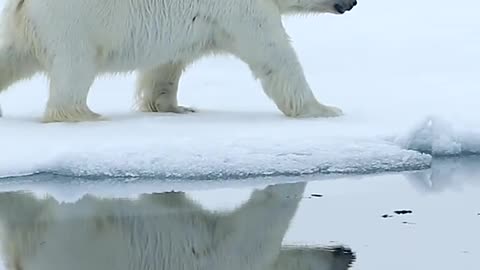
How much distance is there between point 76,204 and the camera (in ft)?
19.9

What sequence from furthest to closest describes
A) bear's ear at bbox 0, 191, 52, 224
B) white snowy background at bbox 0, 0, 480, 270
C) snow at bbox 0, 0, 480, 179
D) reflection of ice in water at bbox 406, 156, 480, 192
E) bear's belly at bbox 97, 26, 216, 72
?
bear's belly at bbox 97, 26, 216, 72, snow at bbox 0, 0, 480, 179, reflection of ice in water at bbox 406, 156, 480, 192, bear's ear at bbox 0, 191, 52, 224, white snowy background at bbox 0, 0, 480, 270

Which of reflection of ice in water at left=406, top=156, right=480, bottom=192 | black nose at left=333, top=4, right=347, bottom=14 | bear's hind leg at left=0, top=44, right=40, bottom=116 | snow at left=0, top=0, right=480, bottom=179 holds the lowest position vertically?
reflection of ice in water at left=406, top=156, right=480, bottom=192

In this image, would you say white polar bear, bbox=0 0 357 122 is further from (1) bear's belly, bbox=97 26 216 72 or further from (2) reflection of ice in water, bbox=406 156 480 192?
(2) reflection of ice in water, bbox=406 156 480 192

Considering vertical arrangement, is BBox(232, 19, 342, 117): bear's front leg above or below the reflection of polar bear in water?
above

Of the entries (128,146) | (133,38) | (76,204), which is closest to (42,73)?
(133,38)

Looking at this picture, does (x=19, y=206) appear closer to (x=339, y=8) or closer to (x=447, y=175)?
(x=447, y=175)

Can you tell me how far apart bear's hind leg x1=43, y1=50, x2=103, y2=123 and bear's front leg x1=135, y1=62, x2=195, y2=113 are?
809 millimetres

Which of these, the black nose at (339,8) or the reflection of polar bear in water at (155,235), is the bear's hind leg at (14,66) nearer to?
the reflection of polar bear in water at (155,235)

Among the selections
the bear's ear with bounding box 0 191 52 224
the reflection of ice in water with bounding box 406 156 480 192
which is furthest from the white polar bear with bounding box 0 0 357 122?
the bear's ear with bounding box 0 191 52 224

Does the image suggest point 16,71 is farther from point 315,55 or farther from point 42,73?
point 315,55

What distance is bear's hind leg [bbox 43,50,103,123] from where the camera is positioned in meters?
7.70

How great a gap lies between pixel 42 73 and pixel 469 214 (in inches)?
136

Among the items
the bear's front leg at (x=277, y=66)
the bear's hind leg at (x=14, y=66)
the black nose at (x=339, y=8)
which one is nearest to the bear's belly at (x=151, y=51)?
the bear's front leg at (x=277, y=66)

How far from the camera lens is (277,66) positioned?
26.1 feet
